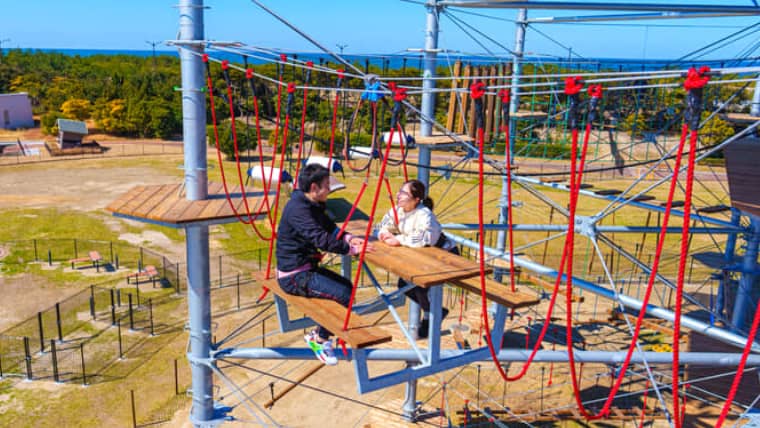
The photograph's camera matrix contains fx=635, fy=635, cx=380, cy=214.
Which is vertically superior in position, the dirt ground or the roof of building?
the roof of building

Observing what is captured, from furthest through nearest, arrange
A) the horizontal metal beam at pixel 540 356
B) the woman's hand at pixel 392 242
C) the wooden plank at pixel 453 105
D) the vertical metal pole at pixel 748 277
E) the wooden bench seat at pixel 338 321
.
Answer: the wooden plank at pixel 453 105 < the vertical metal pole at pixel 748 277 < the horizontal metal beam at pixel 540 356 < the woman's hand at pixel 392 242 < the wooden bench seat at pixel 338 321

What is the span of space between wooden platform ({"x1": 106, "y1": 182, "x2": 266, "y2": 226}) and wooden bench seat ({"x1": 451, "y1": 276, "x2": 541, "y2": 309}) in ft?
8.70

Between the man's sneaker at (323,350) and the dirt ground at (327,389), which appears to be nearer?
the man's sneaker at (323,350)

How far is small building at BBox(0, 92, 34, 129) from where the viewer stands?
50.1m

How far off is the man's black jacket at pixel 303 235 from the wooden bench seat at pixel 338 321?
37 centimetres

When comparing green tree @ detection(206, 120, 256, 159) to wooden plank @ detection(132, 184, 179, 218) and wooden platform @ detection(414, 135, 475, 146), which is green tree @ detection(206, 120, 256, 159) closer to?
wooden platform @ detection(414, 135, 475, 146)

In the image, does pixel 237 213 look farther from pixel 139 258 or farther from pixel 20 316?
pixel 139 258

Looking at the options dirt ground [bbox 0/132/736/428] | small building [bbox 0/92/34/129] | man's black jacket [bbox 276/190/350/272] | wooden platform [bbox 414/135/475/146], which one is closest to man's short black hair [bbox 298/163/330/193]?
man's black jacket [bbox 276/190/350/272]

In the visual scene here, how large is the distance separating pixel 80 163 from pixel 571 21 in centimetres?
3448

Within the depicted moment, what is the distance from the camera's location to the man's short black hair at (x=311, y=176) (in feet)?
20.0

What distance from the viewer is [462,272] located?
5.58m

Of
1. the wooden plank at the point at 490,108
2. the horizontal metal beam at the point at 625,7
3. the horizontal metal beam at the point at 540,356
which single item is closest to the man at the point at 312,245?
the horizontal metal beam at the point at 540,356

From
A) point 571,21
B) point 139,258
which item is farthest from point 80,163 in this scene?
Result: point 571,21

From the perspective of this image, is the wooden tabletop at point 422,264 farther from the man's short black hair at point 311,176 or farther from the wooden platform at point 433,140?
the wooden platform at point 433,140
